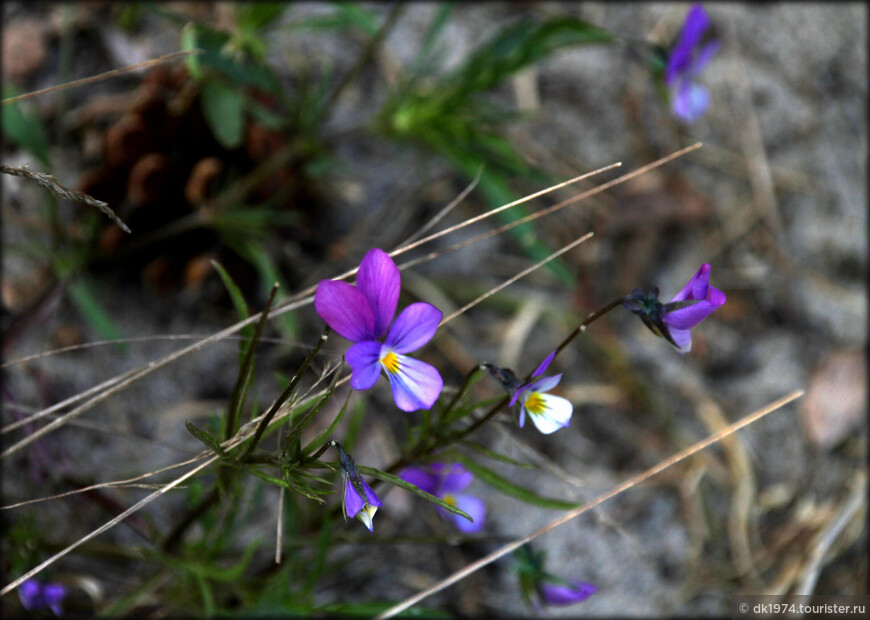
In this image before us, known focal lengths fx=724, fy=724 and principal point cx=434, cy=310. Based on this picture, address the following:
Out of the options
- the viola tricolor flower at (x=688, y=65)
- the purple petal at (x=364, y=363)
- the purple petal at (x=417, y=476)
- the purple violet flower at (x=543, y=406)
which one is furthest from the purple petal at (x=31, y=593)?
the viola tricolor flower at (x=688, y=65)

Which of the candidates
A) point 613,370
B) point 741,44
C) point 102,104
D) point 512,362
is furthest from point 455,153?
point 741,44

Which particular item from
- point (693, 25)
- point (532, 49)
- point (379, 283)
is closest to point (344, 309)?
point (379, 283)

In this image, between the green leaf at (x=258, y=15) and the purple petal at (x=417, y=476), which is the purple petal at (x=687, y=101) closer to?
the green leaf at (x=258, y=15)

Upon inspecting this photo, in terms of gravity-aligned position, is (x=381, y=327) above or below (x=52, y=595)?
above

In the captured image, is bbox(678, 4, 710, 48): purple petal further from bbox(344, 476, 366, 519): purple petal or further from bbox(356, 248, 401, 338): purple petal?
bbox(344, 476, 366, 519): purple petal

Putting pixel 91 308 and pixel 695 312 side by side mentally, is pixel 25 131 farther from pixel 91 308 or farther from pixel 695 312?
pixel 695 312

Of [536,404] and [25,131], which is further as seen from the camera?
[25,131]
